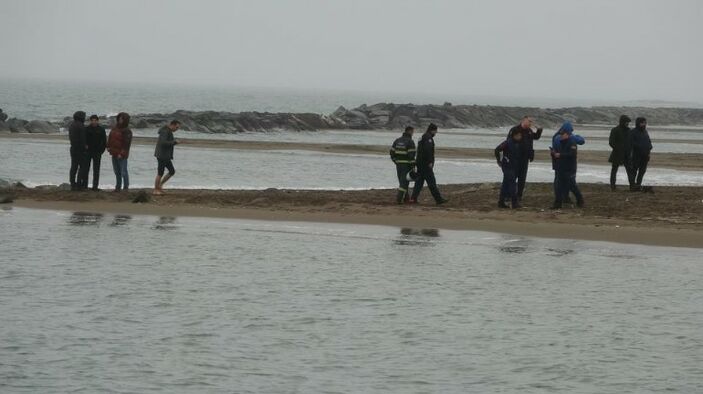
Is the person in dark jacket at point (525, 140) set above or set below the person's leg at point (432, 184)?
above

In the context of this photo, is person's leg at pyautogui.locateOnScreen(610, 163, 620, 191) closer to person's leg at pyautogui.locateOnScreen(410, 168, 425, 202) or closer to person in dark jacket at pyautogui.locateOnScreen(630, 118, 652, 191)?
person in dark jacket at pyautogui.locateOnScreen(630, 118, 652, 191)

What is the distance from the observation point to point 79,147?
2177cm

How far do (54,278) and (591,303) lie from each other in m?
6.16

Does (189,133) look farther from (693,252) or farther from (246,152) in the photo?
(693,252)

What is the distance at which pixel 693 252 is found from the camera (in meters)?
16.8

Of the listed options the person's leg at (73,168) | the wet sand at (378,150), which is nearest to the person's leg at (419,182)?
the person's leg at (73,168)

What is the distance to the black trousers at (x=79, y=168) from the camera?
22016 mm

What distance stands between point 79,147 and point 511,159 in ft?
25.7

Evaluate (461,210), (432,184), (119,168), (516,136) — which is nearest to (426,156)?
(432,184)

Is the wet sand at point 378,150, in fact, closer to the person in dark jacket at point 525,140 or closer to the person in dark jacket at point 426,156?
the person in dark jacket at point 525,140

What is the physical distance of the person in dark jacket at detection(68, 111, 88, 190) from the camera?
2161 cm

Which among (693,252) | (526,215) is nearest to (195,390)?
(693,252)

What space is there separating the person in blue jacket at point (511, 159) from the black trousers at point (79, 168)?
25.3ft

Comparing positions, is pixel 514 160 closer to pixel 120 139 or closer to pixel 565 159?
pixel 565 159
